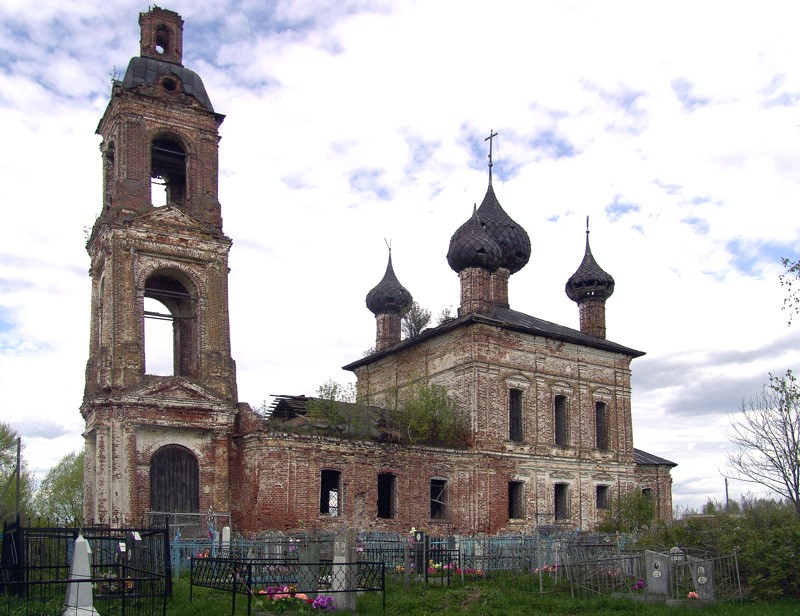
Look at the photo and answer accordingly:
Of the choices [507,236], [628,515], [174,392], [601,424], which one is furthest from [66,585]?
[507,236]

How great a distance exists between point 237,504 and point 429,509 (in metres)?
5.85

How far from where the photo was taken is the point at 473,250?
30.7 m

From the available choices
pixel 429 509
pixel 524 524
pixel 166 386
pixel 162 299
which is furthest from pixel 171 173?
pixel 524 524

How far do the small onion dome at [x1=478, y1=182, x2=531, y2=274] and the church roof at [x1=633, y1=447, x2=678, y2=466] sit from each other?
28.9ft

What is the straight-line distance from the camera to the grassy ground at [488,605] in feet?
46.7

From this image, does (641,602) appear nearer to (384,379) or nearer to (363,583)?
(363,583)

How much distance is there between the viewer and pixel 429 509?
1078 inches

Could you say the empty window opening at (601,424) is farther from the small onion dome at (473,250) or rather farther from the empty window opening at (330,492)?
the empty window opening at (330,492)

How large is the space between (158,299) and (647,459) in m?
20.4

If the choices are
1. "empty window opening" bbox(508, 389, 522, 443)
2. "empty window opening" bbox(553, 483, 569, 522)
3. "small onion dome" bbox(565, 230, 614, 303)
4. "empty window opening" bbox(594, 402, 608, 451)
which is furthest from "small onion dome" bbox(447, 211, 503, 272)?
"empty window opening" bbox(553, 483, 569, 522)

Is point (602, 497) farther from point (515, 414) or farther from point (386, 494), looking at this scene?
point (386, 494)

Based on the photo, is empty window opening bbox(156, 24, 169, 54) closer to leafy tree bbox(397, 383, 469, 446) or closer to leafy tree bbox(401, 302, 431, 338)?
leafy tree bbox(397, 383, 469, 446)

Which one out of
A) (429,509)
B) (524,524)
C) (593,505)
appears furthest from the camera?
(593,505)

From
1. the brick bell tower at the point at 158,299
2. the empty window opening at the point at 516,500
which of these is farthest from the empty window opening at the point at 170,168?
the empty window opening at the point at 516,500
